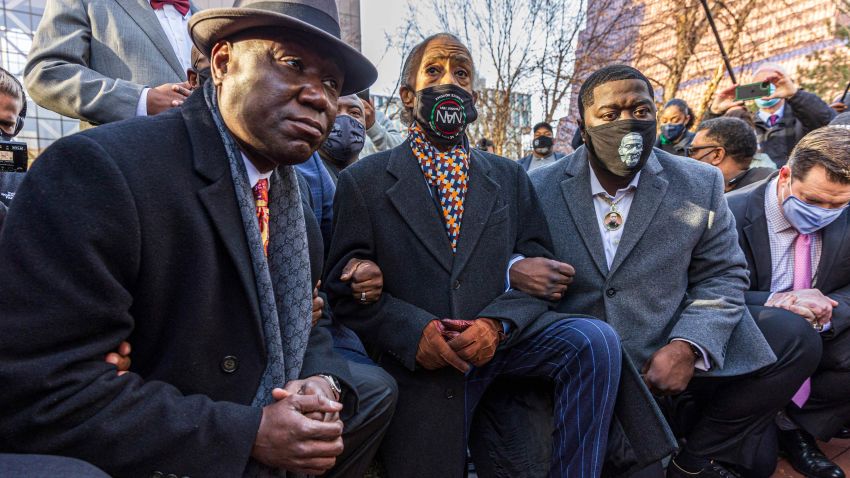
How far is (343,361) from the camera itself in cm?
204

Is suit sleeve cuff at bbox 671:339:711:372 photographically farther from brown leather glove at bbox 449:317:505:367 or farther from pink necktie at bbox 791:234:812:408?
pink necktie at bbox 791:234:812:408

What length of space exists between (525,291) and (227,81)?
59.4 inches

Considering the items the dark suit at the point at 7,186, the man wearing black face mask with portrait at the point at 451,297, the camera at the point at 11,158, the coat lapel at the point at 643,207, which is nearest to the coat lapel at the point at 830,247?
the coat lapel at the point at 643,207

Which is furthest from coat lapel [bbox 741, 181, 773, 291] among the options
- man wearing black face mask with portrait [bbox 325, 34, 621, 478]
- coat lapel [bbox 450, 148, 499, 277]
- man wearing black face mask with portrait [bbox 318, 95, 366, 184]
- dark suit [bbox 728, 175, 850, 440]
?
man wearing black face mask with portrait [bbox 318, 95, 366, 184]

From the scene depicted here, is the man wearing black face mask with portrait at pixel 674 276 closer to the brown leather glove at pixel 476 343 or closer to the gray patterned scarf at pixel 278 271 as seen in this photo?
the brown leather glove at pixel 476 343

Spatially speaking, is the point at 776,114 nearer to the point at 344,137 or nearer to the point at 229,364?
the point at 344,137

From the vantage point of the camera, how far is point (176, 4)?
2.95 metres

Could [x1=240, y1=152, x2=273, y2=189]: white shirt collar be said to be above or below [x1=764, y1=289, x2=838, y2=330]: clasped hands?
above

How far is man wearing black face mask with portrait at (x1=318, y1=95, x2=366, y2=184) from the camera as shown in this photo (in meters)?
3.33

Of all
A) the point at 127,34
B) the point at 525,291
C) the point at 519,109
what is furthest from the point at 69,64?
→ the point at 519,109

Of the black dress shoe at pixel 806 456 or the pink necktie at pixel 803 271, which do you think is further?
the pink necktie at pixel 803 271

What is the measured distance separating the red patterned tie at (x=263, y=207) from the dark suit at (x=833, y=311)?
280 cm

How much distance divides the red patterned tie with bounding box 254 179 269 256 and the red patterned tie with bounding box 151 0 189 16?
172 cm

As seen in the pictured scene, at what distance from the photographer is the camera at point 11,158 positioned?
2844 mm
